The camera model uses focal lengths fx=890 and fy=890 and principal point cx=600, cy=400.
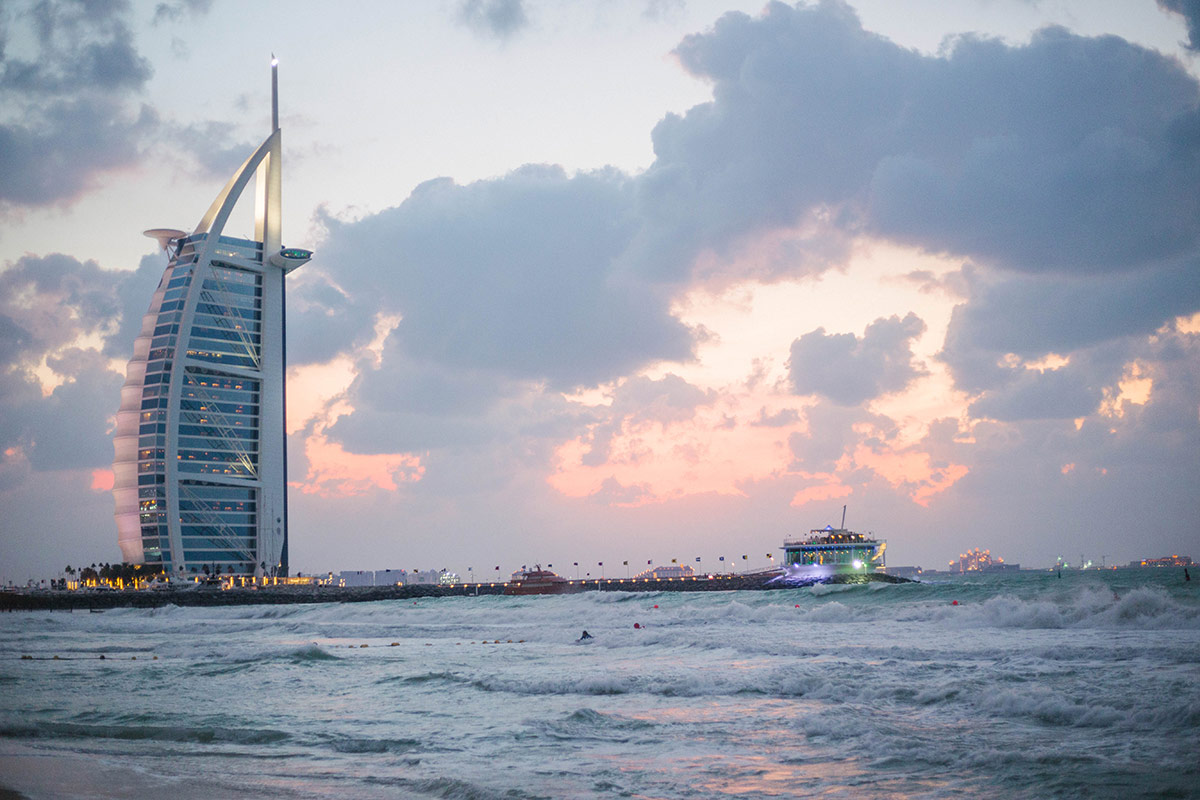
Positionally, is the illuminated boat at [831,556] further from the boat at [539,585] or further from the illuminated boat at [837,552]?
the boat at [539,585]

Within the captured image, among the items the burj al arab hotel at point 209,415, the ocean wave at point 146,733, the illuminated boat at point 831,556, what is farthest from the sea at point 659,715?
the burj al arab hotel at point 209,415

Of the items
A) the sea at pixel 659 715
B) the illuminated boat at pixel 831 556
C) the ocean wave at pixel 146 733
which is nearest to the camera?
the sea at pixel 659 715

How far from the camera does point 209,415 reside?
141000 millimetres

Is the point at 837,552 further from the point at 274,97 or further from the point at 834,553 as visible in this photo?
the point at 274,97

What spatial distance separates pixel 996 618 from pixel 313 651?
1161 inches

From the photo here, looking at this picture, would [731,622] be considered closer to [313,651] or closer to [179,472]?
[313,651]

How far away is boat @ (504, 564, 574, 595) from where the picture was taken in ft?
380

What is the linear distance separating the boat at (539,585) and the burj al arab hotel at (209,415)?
169ft

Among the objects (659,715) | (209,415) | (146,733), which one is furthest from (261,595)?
(659,715)

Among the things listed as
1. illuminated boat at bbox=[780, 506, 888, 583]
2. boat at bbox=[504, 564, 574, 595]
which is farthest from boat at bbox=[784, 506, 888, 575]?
boat at bbox=[504, 564, 574, 595]

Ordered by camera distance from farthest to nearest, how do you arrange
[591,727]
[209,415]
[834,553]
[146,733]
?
[209,415], [834,553], [146,733], [591,727]

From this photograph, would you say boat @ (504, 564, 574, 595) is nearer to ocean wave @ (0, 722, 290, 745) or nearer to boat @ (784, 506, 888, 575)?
boat @ (784, 506, 888, 575)

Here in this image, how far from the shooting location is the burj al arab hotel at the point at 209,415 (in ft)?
447

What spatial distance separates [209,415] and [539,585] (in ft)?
207
